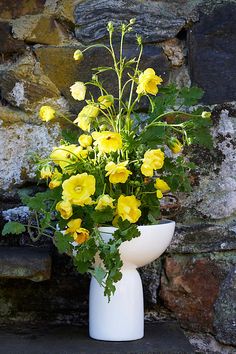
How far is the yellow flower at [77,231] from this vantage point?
139cm

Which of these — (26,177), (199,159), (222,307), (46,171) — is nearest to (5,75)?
(26,177)

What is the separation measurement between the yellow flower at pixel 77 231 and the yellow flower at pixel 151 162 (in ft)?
0.54

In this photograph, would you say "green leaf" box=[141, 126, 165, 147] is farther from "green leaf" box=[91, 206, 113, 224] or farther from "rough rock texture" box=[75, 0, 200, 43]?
"rough rock texture" box=[75, 0, 200, 43]

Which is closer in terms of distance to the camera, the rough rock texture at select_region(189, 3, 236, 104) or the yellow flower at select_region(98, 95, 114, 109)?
the yellow flower at select_region(98, 95, 114, 109)

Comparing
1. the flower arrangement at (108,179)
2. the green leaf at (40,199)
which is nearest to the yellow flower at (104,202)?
the flower arrangement at (108,179)

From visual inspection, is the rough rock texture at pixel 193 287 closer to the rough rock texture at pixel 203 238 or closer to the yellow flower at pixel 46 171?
the rough rock texture at pixel 203 238

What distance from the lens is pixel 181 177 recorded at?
1.52 metres

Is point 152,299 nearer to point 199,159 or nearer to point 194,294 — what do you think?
point 194,294

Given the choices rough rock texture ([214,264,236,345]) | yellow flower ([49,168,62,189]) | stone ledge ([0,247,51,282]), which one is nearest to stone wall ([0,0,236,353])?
rough rock texture ([214,264,236,345])

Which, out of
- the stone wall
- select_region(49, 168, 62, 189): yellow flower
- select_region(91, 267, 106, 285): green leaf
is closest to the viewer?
select_region(91, 267, 106, 285): green leaf

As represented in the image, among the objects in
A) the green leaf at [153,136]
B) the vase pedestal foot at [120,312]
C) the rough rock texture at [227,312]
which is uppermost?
the green leaf at [153,136]

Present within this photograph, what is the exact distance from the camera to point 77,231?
1.39 metres

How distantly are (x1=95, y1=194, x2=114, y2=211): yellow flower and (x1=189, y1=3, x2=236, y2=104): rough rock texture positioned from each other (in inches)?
18.7

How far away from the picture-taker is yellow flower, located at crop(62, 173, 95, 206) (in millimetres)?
1366
